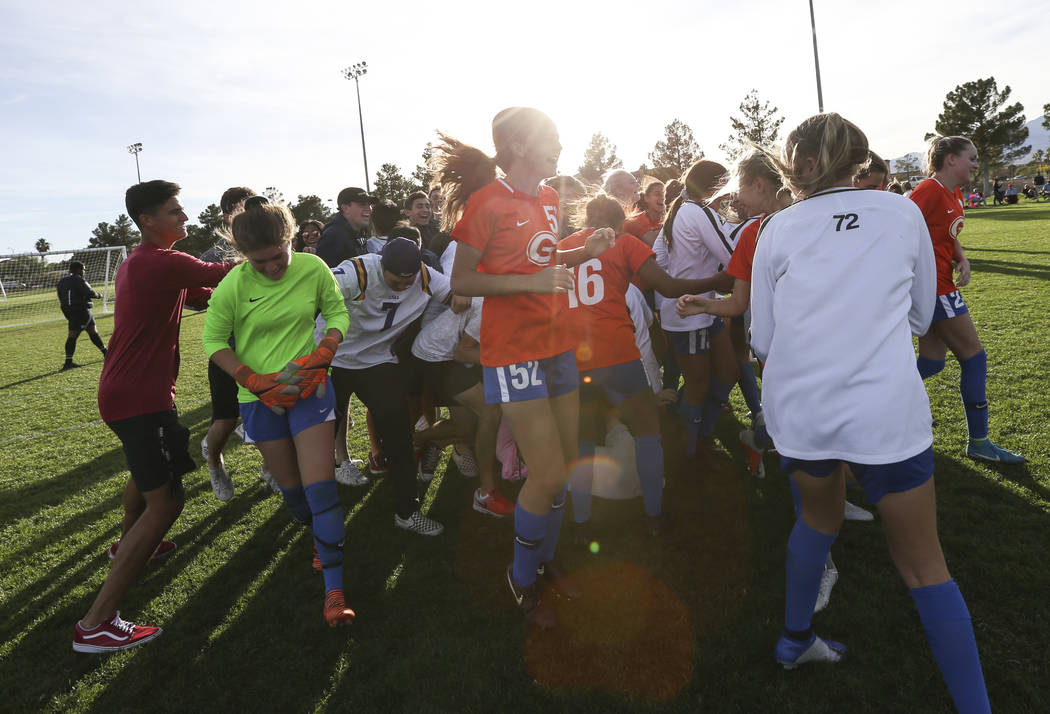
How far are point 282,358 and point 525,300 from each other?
1.30 metres

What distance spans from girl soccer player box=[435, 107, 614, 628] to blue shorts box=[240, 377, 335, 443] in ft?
3.06

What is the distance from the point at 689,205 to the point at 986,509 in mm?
2642

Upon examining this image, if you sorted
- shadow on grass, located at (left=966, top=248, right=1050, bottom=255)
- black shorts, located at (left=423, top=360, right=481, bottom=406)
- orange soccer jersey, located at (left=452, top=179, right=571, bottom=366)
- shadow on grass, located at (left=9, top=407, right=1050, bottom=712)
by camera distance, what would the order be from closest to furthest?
shadow on grass, located at (left=9, top=407, right=1050, bottom=712) → orange soccer jersey, located at (left=452, top=179, right=571, bottom=366) → black shorts, located at (left=423, top=360, right=481, bottom=406) → shadow on grass, located at (left=966, top=248, right=1050, bottom=255)

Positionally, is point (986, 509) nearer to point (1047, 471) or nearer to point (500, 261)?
point (1047, 471)

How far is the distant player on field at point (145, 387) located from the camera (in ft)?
9.89

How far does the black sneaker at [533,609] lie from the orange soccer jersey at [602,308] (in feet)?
4.16

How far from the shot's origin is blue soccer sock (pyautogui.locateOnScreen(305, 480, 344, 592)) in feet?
9.54

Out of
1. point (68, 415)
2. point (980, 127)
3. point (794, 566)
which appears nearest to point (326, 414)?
point (794, 566)

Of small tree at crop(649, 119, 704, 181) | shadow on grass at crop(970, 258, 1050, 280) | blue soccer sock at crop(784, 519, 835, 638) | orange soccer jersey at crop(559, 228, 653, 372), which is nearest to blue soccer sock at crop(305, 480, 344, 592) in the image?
orange soccer jersey at crop(559, 228, 653, 372)

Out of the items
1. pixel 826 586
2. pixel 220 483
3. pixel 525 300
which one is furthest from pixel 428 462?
pixel 826 586

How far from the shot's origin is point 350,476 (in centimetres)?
492

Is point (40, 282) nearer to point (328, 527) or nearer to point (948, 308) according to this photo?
point (328, 527)

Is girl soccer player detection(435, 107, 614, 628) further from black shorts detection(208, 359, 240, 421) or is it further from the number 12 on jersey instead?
black shorts detection(208, 359, 240, 421)

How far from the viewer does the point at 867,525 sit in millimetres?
3461
